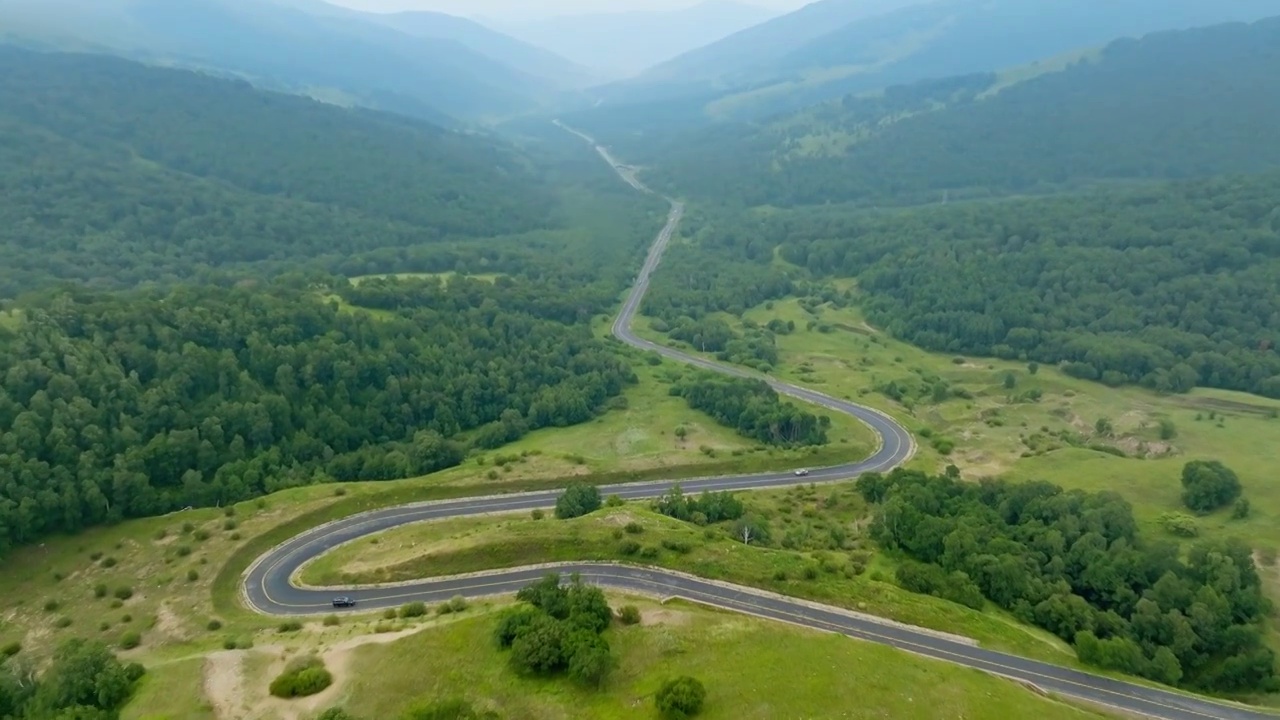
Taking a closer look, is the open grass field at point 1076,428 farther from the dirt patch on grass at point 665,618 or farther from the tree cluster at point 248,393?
the dirt patch on grass at point 665,618

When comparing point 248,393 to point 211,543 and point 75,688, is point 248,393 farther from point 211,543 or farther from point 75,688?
point 75,688

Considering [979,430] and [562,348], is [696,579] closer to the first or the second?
[979,430]

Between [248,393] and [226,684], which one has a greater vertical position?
[248,393]

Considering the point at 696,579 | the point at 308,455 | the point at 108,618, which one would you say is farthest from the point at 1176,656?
the point at 308,455

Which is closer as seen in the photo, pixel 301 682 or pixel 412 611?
pixel 301 682

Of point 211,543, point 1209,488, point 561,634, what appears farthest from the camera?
point 1209,488

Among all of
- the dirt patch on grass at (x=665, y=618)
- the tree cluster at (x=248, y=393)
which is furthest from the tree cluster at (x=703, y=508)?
the tree cluster at (x=248, y=393)

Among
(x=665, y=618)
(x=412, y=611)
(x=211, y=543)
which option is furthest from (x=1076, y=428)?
(x=211, y=543)
